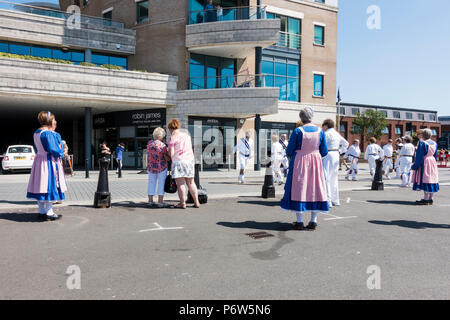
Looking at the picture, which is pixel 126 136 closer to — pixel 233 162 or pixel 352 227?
pixel 233 162

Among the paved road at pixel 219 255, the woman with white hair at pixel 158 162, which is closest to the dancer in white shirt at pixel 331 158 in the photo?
the paved road at pixel 219 255

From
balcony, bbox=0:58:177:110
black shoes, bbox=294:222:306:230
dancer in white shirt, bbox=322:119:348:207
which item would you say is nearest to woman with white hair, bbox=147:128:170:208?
black shoes, bbox=294:222:306:230

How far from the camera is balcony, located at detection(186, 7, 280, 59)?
837 inches

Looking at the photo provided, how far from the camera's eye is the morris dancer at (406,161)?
13.0m

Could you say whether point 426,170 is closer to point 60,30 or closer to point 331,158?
point 331,158

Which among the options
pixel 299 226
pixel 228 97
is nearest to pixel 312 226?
pixel 299 226

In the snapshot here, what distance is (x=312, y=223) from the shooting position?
5.57m

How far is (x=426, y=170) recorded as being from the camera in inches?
331

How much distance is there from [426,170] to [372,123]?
1949 inches

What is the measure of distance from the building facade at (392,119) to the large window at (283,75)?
108 ft

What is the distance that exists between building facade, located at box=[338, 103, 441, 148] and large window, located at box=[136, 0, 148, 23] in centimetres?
4151

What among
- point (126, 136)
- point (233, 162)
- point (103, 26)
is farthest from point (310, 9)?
point (126, 136)

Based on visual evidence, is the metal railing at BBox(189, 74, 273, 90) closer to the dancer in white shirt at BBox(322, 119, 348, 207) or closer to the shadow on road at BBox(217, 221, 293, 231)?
the dancer in white shirt at BBox(322, 119, 348, 207)

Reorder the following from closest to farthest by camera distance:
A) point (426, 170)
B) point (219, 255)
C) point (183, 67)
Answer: point (219, 255) → point (426, 170) → point (183, 67)
